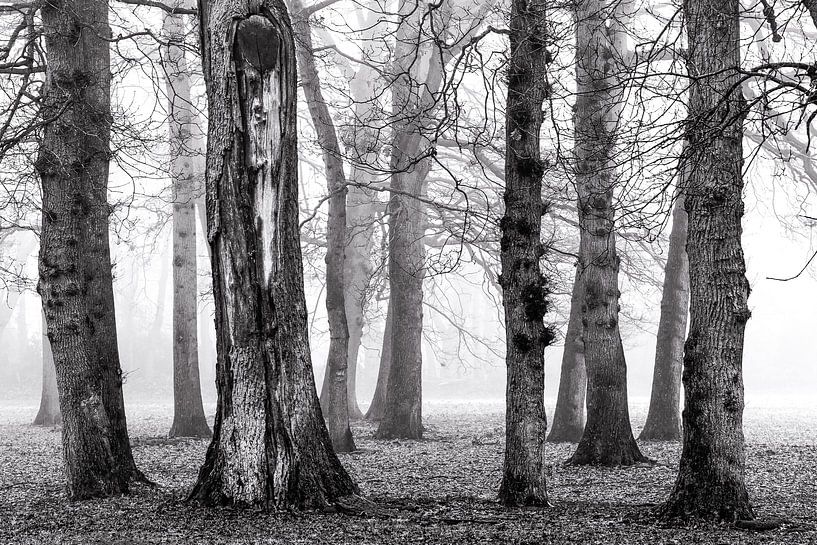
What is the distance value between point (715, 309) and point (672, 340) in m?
8.63

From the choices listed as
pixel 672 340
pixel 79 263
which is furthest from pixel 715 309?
pixel 672 340

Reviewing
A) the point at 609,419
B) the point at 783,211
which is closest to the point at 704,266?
the point at 609,419

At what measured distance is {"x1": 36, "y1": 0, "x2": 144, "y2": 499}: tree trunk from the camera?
7.81 m

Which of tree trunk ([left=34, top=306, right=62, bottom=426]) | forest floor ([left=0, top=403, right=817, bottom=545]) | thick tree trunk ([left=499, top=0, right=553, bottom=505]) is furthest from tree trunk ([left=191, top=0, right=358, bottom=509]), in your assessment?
tree trunk ([left=34, top=306, right=62, bottom=426])

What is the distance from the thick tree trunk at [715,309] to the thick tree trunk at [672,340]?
8030mm

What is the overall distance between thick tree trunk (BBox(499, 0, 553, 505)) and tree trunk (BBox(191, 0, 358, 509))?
1.52 metres

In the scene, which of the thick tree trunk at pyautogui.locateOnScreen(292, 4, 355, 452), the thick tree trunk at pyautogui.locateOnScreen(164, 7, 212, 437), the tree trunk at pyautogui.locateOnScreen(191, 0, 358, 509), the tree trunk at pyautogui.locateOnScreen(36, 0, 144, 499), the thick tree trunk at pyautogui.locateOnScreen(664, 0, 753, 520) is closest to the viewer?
the thick tree trunk at pyautogui.locateOnScreen(664, 0, 753, 520)

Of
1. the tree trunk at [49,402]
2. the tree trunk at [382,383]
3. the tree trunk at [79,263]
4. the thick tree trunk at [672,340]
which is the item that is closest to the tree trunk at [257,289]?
the tree trunk at [79,263]

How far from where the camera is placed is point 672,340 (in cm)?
1452

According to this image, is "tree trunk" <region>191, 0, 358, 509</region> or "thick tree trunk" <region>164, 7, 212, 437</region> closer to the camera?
"tree trunk" <region>191, 0, 358, 509</region>

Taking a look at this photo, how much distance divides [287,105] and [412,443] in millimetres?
8754

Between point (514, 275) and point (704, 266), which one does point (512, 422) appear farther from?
point (704, 266)

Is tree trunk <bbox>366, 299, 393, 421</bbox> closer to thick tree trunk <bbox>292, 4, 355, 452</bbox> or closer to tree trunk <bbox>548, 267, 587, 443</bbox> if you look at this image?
tree trunk <bbox>548, 267, 587, 443</bbox>

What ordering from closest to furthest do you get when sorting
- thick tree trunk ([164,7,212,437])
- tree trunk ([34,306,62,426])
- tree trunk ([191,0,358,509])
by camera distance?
tree trunk ([191,0,358,509])
thick tree trunk ([164,7,212,437])
tree trunk ([34,306,62,426])
